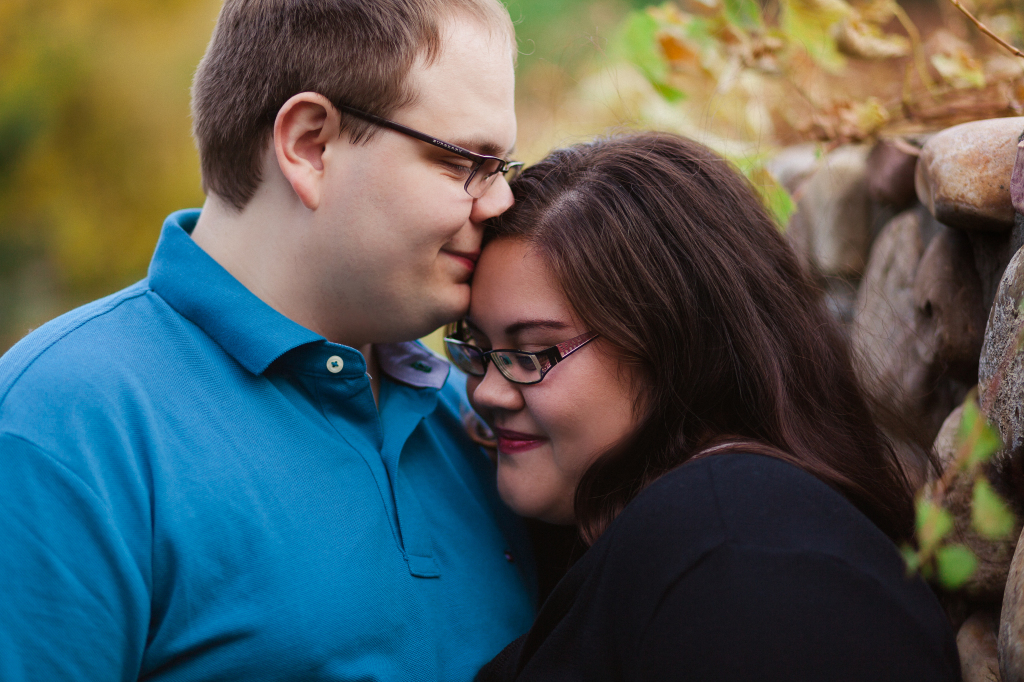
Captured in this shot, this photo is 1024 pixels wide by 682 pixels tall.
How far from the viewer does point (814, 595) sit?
3.75 feet

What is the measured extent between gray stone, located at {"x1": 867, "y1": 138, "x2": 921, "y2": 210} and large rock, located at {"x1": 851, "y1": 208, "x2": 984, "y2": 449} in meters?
0.07

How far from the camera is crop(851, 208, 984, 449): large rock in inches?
74.3

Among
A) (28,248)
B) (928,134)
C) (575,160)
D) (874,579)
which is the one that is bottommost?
(28,248)

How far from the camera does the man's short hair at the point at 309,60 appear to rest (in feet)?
5.14

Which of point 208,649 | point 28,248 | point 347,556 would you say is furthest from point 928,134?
point 28,248

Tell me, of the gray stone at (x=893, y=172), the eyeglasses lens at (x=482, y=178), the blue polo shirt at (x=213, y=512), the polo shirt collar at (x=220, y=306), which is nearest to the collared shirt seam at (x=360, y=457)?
the blue polo shirt at (x=213, y=512)

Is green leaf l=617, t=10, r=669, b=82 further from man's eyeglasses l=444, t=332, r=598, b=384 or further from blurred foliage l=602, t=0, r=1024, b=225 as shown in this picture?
man's eyeglasses l=444, t=332, r=598, b=384

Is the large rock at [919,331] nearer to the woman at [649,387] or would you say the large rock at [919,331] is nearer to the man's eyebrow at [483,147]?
the woman at [649,387]

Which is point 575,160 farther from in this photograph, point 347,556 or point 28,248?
point 28,248

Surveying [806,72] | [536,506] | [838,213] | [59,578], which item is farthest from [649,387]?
[806,72]

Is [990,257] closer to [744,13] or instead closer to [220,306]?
[744,13]

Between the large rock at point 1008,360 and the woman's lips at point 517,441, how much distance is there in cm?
89

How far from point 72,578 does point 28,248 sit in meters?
8.63

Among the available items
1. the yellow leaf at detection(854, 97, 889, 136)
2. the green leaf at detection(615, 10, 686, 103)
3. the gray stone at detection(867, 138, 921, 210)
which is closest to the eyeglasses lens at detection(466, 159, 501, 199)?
the gray stone at detection(867, 138, 921, 210)
